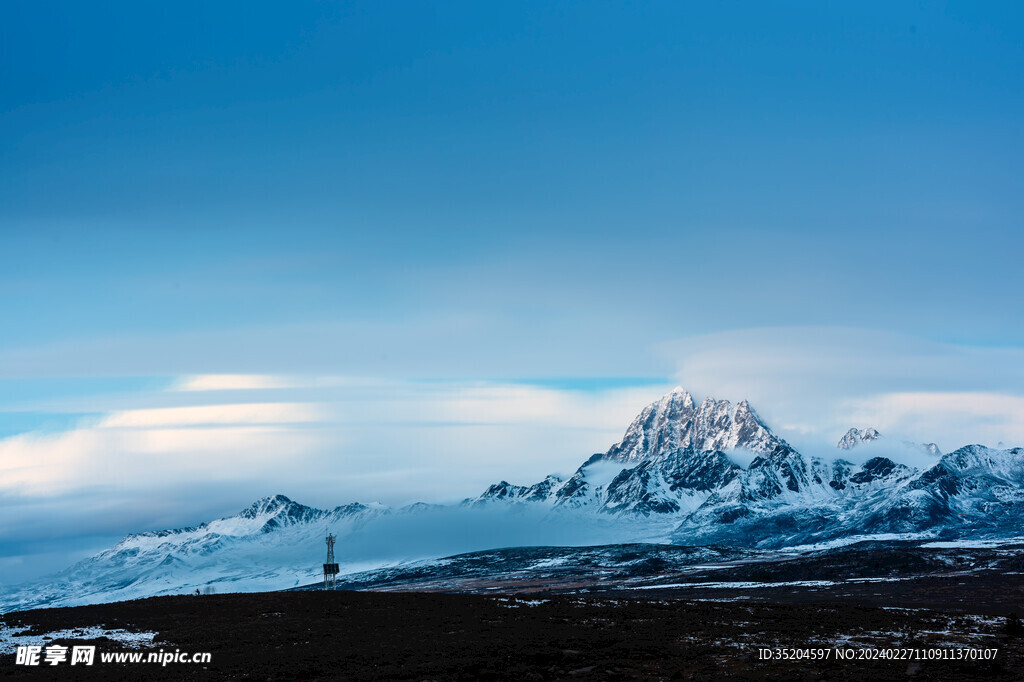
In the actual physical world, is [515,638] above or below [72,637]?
below

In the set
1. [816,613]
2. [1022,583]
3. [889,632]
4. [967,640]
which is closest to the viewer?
[967,640]

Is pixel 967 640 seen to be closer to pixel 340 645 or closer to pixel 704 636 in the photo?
pixel 704 636

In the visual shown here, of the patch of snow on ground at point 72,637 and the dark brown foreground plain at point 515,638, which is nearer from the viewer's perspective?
the dark brown foreground plain at point 515,638

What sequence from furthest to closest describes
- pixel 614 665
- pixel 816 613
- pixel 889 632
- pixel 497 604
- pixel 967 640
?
pixel 497 604 < pixel 816 613 < pixel 889 632 < pixel 967 640 < pixel 614 665

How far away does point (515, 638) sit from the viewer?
5734 cm

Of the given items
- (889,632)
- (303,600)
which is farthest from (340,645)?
(889,632)

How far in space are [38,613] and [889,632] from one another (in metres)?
71.1

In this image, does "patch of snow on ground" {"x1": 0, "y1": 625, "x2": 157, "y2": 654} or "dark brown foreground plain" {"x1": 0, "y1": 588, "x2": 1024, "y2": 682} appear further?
"patch of snow on ground" {"x1": 0, "y1": 625, "x2": 157, "y2": 654}

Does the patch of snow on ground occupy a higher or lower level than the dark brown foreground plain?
higher

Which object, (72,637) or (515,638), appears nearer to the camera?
(515,638)

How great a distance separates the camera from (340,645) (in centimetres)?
5706

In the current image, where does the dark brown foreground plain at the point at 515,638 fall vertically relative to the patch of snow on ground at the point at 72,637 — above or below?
below

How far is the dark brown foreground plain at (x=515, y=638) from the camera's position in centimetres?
4709

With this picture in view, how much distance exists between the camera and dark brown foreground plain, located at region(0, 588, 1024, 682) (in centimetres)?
4709
